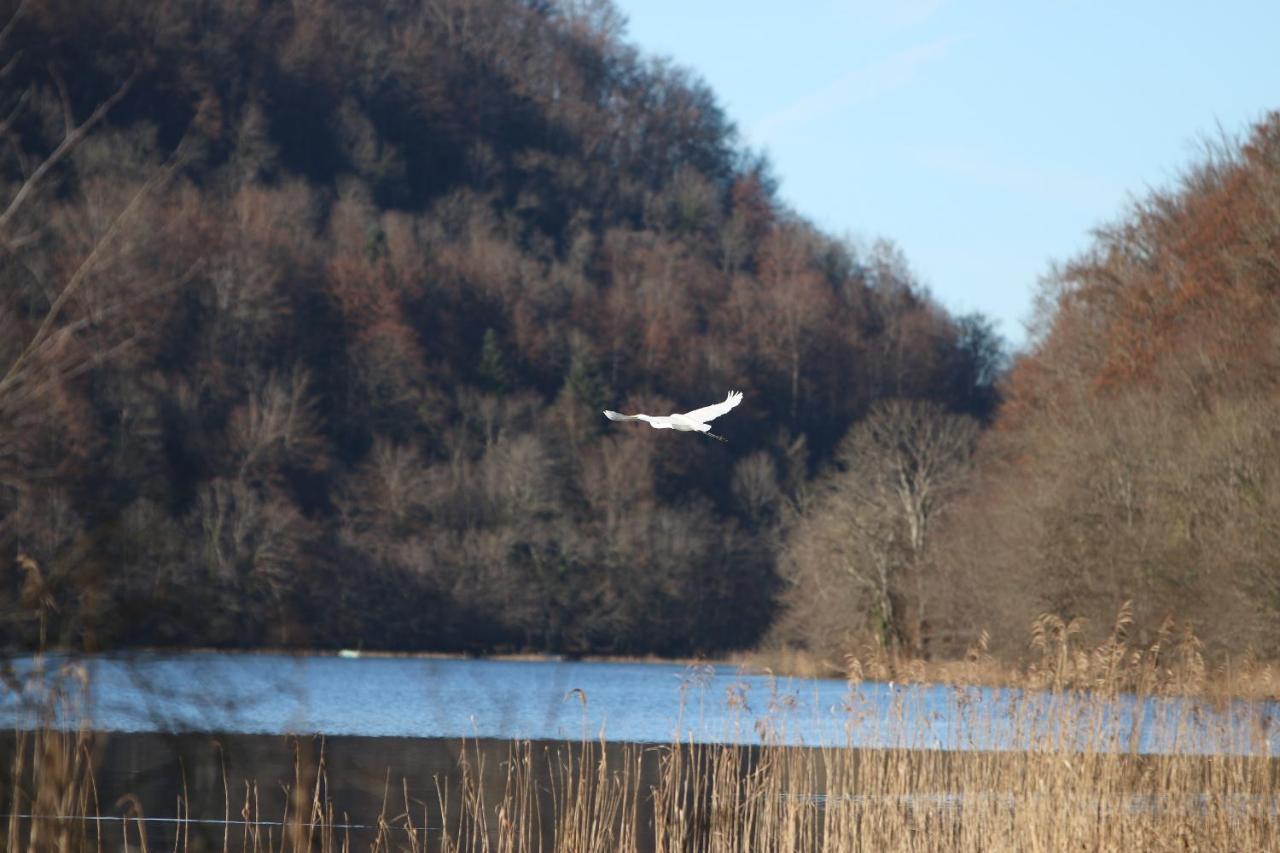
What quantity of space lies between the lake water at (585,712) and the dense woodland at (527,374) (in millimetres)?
196

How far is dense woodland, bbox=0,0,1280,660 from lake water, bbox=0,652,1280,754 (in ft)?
0.64

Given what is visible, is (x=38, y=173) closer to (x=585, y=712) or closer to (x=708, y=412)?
(x=585, y=712)

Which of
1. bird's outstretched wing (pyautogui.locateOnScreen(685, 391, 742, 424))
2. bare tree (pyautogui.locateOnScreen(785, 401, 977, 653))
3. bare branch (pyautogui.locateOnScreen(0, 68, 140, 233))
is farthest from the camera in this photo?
bare tree (pyautogui.locateOnScreen(785, 401, 977, 653))

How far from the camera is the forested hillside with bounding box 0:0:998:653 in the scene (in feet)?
196

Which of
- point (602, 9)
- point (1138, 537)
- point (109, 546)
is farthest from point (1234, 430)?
point (602, 9)

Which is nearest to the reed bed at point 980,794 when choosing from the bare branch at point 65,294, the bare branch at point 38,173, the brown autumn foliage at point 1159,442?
the bare branch at point 65,294

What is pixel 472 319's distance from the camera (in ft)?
264

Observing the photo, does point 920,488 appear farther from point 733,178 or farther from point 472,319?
point 733,178

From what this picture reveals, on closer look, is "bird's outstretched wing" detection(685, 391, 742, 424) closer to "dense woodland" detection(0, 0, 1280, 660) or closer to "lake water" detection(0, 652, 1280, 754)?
"lake water" detection(0, 652, 1280, 754)

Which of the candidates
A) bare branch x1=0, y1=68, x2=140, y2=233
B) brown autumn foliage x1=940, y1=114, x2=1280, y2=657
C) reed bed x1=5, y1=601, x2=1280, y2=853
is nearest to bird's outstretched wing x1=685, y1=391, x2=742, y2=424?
reed bed x1=5, y1=601, x2=1280, y2=853

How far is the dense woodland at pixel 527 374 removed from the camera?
494 cm

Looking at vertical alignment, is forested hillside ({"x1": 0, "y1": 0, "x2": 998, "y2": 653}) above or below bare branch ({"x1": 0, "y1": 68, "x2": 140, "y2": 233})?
above

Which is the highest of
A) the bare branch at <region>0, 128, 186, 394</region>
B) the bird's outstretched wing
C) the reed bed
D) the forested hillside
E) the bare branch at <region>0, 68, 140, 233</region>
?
the forested hillside

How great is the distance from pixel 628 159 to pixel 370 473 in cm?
4517
